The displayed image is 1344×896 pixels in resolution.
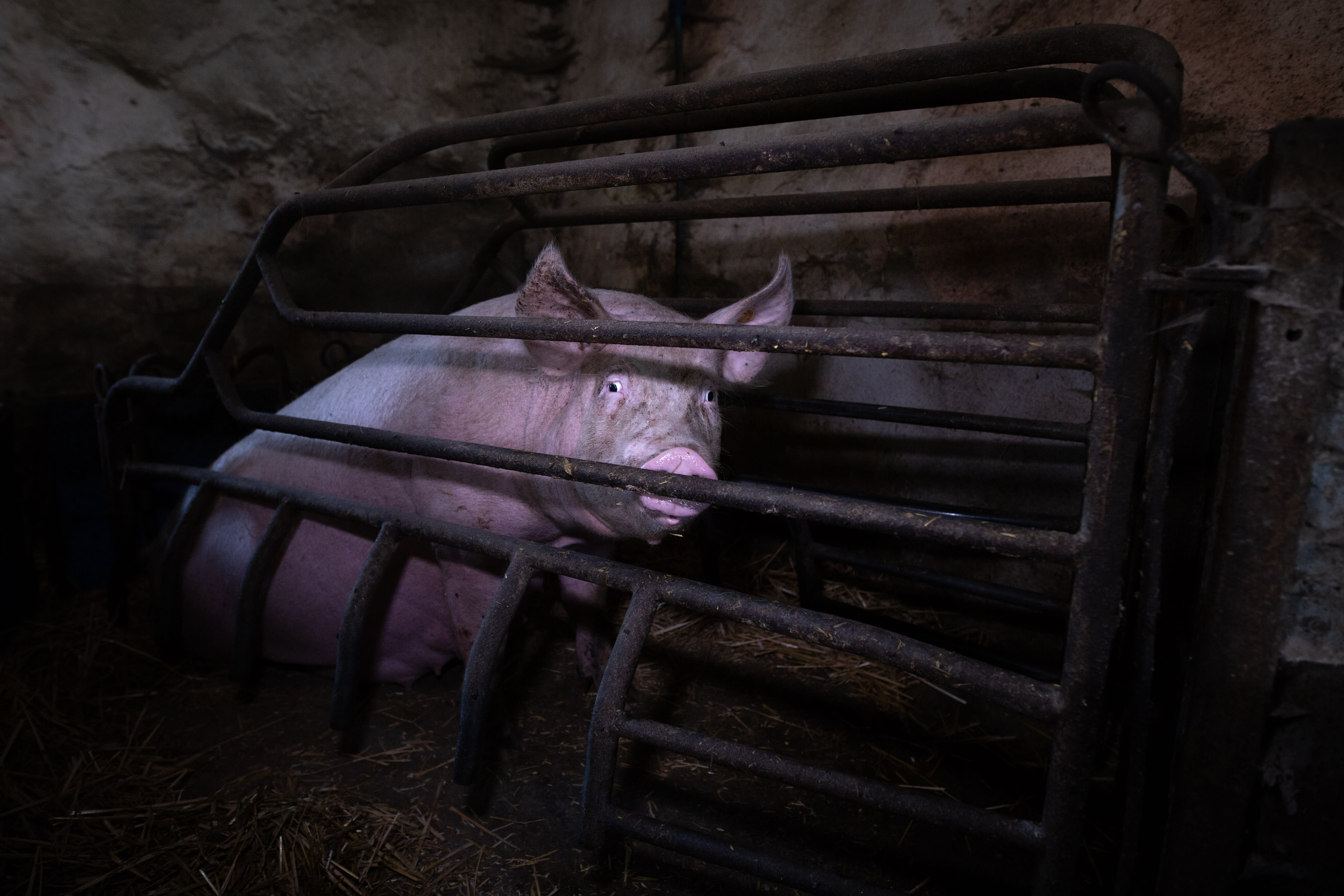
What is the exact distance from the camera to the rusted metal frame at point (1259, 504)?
1000 mm

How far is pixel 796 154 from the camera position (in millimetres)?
1198

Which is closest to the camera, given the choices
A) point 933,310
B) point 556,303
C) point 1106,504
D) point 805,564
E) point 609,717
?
point 1106,504

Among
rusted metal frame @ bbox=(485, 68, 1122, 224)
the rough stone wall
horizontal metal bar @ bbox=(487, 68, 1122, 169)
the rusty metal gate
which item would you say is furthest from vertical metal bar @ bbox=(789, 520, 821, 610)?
the rough stone wall

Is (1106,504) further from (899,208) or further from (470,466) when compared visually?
(470,466)

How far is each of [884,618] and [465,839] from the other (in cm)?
171

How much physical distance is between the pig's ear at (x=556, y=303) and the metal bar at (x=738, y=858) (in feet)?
3.74

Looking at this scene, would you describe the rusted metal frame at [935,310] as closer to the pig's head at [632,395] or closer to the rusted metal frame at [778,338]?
the pig's head at [632,395]

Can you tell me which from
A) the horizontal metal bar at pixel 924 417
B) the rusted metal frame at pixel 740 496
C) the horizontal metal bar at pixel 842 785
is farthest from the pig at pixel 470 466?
the horizontal metal bar at pixel 842 785

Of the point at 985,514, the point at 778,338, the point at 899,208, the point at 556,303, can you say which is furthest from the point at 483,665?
the point at 899,208

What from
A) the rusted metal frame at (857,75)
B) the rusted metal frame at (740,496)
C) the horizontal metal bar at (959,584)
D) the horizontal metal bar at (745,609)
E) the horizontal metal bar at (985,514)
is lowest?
the horizontal metal bar at (959,584)

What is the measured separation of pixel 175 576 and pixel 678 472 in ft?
7.93

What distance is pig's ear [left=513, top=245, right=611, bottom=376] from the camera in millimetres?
1643

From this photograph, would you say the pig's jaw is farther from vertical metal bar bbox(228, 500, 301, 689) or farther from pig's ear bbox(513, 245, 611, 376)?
vertical metal bar bbox(228, 500, 301, 689)

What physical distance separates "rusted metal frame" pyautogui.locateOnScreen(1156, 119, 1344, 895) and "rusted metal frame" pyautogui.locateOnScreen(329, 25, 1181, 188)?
28 cm
